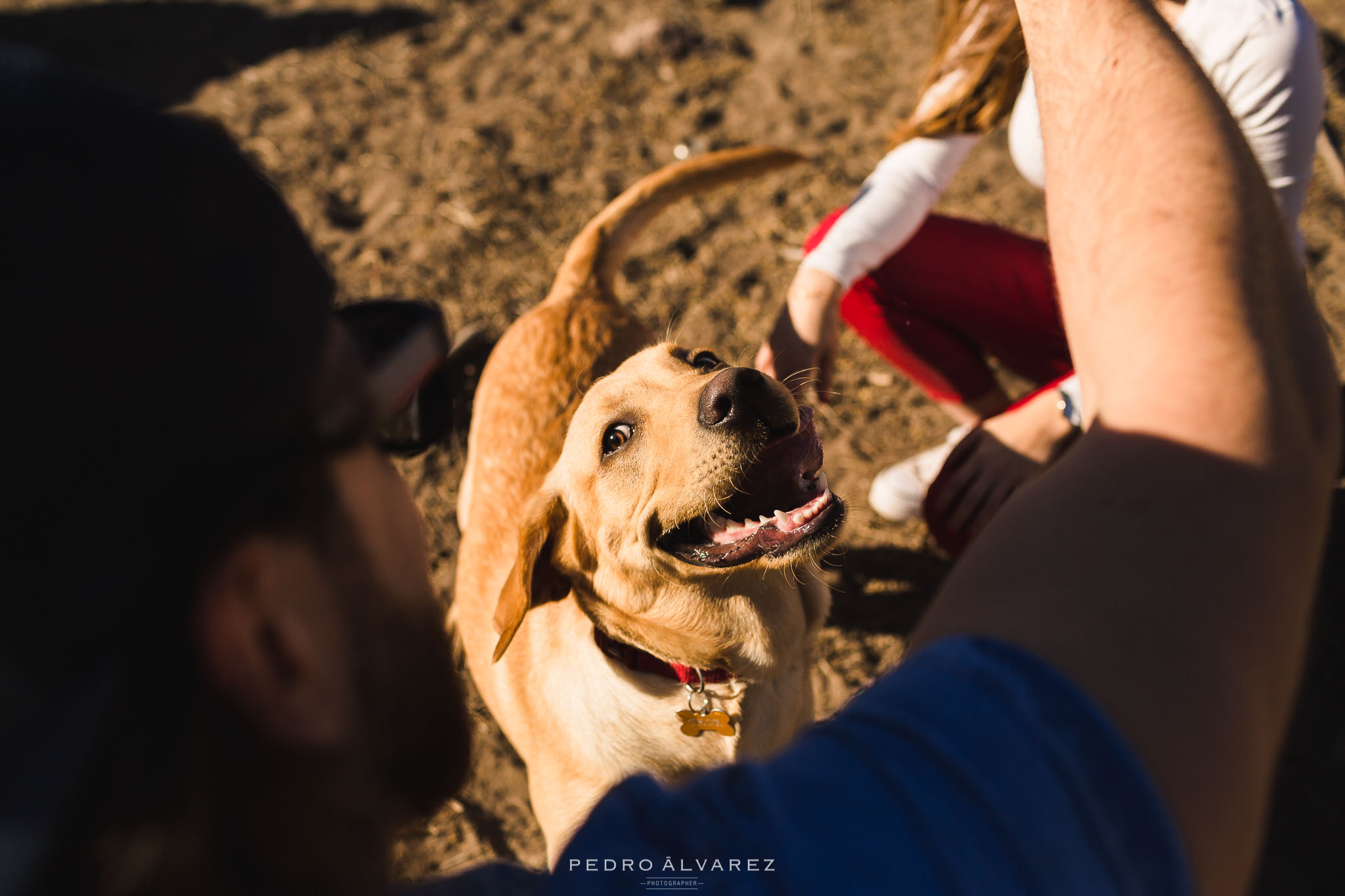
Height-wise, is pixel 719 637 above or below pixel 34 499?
below

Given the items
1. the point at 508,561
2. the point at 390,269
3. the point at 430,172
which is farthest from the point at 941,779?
the point at 430,172

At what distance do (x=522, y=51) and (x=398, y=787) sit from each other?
557cm

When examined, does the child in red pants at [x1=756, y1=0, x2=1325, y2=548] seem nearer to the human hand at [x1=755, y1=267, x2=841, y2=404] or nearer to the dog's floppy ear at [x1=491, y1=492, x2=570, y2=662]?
the human hand at [x1=755, y1=267, x2=841, y2=404]

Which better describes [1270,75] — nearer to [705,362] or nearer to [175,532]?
[705,362]

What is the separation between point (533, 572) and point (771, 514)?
671mm

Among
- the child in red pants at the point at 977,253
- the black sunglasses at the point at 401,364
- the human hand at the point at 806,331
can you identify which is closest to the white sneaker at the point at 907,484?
the child in red pants at the point at 977,253

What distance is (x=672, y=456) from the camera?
1.95m

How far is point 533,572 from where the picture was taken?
6.76 feet

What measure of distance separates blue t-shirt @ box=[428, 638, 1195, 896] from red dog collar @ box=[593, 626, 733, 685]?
1.37 meters

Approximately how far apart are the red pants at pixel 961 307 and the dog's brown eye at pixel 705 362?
0.82 m

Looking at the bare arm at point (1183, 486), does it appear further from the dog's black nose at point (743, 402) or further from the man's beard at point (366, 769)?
the dog's black nose at point (743, 402)

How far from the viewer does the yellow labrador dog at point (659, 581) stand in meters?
1.89

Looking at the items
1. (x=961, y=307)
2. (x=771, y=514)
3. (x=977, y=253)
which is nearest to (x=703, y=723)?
(x=771, y=514)

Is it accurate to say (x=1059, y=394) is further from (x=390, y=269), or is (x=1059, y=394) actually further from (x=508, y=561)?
(x=390, y=269)
